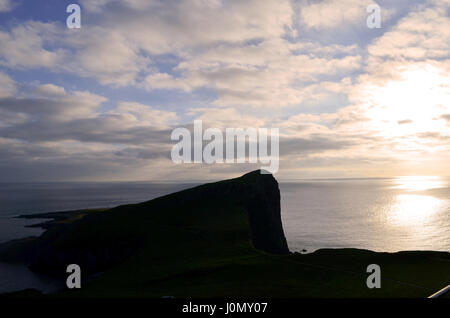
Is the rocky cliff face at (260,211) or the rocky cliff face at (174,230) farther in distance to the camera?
the rocky cliff face at (260,211)

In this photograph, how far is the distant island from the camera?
36.1m

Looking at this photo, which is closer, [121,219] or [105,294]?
[105,294]

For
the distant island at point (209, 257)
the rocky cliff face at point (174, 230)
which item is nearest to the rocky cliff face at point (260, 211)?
the rocky cliff face at point (174, 230)

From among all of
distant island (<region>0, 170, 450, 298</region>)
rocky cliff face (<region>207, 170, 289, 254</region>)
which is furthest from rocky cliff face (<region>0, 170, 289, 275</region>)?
distant island (<region>0, 170, 450, 298</region>)

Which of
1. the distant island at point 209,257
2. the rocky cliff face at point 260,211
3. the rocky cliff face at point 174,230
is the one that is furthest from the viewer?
the rocky cliff face at point 260,211

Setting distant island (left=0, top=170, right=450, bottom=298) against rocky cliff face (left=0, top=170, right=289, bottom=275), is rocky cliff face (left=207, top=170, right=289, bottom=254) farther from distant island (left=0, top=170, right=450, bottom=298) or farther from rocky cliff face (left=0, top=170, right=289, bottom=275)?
distant island (left=0, top=170, right=450, bottom=298)

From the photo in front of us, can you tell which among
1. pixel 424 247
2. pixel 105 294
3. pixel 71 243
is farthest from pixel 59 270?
pixel 424 247

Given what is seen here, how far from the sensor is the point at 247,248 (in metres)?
60.8

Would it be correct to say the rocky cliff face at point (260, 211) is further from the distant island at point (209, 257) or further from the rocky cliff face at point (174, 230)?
the distant island at point (209, 257)

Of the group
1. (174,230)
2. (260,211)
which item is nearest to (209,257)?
(174,230)

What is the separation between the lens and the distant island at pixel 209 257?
118 ft

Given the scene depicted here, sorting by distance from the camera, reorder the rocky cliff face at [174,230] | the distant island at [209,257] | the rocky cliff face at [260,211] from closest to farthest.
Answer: the distant island at [209,257] → the rocky cliff face at [174,230] → the rocky cliff face at [260,211]
